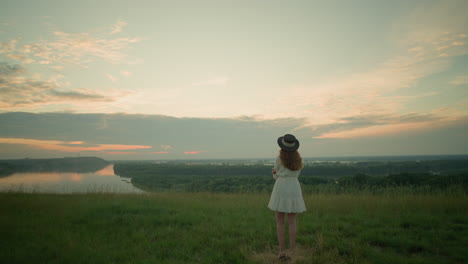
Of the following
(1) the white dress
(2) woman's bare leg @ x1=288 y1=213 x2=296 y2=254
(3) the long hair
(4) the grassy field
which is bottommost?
(4) the grassy field

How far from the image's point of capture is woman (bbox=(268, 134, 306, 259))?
16.6ft

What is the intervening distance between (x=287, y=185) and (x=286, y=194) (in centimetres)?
19

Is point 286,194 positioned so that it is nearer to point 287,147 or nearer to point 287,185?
point 287,185

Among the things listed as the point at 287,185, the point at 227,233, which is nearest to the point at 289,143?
the point at 287,185

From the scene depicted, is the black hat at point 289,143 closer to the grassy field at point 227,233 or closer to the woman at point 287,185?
the woman at point 287,185

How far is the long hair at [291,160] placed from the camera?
5.09m

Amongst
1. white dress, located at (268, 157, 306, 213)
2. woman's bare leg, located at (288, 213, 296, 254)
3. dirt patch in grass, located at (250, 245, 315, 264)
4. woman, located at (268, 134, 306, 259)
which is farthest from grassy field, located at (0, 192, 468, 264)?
white dress, located at (268, 157, 306, 213)

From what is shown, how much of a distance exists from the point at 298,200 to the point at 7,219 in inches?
377

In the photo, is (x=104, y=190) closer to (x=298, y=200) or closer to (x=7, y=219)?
(x=7, y=219)

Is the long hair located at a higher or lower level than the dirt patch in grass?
higher

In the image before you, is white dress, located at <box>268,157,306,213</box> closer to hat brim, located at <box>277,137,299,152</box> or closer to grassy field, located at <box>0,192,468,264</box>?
hat brim, located at <box>277,137,299,152</box>

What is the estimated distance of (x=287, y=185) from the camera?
5156mm

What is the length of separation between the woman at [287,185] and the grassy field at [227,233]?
0.90 m

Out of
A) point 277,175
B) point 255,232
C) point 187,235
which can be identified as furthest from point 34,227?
point 277,175
